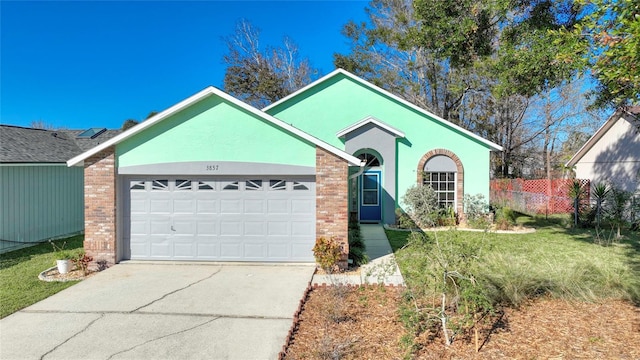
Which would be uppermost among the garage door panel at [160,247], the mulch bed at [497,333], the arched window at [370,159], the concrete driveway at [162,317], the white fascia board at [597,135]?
the white fascia board at [597,135]

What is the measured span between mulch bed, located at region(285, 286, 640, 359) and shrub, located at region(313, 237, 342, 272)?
75.7 inches

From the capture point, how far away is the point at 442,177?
16.7 m

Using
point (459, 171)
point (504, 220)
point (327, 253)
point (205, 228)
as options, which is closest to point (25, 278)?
point (205, 228)

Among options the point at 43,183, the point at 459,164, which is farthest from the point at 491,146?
the point at 43,183

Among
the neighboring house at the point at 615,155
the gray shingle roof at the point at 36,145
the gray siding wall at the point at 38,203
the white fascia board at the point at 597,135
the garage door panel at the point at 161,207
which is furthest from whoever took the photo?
the white fascia board at the point at 597,135

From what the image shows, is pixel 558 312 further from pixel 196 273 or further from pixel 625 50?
pixel 196 273

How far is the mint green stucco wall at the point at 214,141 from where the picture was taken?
30.5ft

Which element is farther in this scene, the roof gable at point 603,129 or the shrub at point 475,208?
the roof gable at point 603,129

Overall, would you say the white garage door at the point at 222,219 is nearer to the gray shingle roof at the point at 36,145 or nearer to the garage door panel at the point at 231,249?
the garage door panel at the point at 231,249

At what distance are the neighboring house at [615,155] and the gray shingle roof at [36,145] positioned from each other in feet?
79.3

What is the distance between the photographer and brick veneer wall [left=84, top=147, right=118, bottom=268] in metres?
9.29

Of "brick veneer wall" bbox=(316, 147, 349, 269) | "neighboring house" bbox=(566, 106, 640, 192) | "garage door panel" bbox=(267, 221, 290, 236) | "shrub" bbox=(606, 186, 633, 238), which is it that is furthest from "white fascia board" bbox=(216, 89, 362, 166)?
"neighboring house" bbox=(566, 106, 640, 192)

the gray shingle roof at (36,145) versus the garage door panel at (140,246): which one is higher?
the gray shingle roof at (36,145)

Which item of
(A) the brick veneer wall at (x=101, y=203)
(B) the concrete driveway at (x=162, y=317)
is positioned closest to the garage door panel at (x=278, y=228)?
(B) the concrete driveway at (x=162, y=317)
